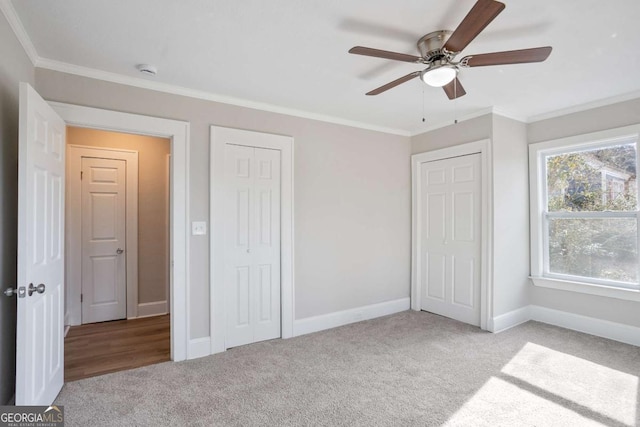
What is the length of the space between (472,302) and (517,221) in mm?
1079

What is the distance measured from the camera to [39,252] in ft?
6.50

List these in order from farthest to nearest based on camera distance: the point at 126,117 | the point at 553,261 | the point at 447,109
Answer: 1. the point at 553,261
2. the point at 447,109
3. the point at 126,117

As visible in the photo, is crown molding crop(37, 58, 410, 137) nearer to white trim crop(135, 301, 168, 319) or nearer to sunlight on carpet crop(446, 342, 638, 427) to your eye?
white trim crop(135, 301, 168, 319)

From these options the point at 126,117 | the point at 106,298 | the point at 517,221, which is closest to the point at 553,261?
the point at 517,221

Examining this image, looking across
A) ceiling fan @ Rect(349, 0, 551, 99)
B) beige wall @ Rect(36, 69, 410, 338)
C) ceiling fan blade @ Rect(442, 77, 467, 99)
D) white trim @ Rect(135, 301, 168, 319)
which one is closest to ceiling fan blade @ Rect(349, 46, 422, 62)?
ceiling fan @ Rect(349, 0, 551, 99)

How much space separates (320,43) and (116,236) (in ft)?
11.5

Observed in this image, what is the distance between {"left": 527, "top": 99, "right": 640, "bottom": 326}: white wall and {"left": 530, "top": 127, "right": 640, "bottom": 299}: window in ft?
0.30

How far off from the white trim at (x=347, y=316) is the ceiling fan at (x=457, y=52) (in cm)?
255

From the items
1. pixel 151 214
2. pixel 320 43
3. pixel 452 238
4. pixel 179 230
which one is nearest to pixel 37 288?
pixel 179 230

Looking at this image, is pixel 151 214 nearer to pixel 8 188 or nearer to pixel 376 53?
pixel 8 188

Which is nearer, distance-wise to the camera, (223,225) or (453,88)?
(453,88)

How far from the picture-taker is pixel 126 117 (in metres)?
2.73

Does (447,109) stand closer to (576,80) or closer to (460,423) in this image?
(576,80)

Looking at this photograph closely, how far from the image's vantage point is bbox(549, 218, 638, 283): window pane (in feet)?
10.7
